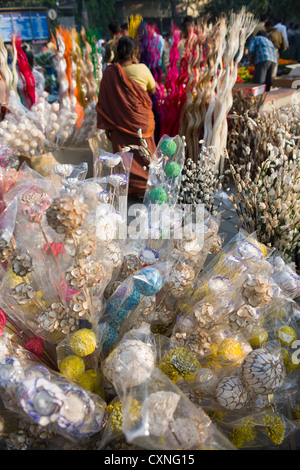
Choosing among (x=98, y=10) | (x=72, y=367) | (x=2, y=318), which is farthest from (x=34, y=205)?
(x=98, y=10)

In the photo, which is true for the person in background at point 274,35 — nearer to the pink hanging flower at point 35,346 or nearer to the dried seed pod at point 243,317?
the dried seed pod at point 243,317

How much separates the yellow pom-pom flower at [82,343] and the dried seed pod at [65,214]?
1.05ft

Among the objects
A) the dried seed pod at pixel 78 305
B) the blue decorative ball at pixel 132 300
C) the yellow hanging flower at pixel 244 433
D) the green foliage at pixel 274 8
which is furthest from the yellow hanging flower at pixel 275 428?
the green foliage at pixel 274 8

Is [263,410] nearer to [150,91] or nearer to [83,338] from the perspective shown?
[83,338]

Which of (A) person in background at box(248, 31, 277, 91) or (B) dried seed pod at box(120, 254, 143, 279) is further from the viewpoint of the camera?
(A) person in background at box(248, 31, 277, 91)

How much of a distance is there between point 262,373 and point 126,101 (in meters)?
2.69

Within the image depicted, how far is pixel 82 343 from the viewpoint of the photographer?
0.88 metres

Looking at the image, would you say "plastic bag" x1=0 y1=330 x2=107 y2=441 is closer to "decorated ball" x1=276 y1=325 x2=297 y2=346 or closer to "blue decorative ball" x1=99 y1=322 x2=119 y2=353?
"blue decorative ball" x1=99 y1=322 x2=119 y2=353

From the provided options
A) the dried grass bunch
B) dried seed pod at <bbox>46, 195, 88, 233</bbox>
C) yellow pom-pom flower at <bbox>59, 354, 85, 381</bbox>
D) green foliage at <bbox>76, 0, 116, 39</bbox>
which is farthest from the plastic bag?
green foliage at <bbox>76, 0, 116, 39</bbox>

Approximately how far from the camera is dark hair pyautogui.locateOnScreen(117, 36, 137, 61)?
2975 millimetres

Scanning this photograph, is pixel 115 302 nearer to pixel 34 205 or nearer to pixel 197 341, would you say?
pixel 197 341

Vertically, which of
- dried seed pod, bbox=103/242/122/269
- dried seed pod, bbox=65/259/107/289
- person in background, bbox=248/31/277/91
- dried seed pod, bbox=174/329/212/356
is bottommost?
dried seed pod, bbox=174/329/212/356

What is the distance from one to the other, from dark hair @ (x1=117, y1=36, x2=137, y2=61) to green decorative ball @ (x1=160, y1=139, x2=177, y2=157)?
2.12 m
